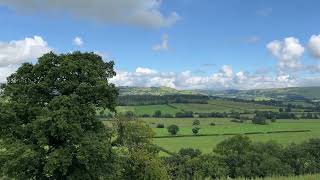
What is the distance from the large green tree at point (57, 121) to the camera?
31.6 metres

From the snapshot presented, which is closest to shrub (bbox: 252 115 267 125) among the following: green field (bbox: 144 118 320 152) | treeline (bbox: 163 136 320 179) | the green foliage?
green field (bbox: 144 118 320 152)

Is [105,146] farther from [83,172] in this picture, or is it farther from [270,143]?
[270,143]

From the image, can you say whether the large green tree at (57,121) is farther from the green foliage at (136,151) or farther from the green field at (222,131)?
the green field at (222,131)

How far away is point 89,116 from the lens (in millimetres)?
33906

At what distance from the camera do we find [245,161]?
103 meters

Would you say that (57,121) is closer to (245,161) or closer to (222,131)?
(245,161)

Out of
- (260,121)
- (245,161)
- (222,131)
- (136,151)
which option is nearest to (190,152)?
(245,161)

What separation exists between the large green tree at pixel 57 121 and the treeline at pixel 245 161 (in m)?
60.0

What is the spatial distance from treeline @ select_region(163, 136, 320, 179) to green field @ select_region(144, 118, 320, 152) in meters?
10.2

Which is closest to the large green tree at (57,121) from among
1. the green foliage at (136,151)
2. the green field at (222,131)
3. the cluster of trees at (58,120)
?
the cluster of trees at (58,120)

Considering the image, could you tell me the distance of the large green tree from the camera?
31578 mm

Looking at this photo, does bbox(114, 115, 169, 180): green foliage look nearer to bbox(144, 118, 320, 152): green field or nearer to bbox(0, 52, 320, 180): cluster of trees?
bbox(0, 52, 320, 180): cluster of trees

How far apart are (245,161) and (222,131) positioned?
5201 centimetres

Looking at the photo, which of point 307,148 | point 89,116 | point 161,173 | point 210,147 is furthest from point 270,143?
point 89,116
